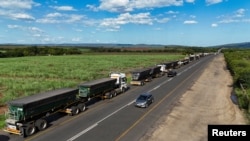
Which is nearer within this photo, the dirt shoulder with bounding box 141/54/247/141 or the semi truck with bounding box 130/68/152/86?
the dirt shoulder with bounding box 141/54/247/141

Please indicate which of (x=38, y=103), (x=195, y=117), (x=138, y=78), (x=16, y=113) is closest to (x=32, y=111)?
(x=38, y=103)

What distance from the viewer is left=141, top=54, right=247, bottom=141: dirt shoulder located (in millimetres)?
22719

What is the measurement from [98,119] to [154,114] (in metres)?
6.15

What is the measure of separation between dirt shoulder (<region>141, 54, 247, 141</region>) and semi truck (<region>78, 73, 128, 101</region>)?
31.5 feet

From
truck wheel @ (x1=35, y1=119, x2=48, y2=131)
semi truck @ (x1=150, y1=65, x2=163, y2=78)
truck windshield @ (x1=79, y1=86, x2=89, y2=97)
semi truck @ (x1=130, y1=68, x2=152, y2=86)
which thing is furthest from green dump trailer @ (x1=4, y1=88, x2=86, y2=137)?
semi truck @ (x1=150, y1=65, x2=163, y2=78)

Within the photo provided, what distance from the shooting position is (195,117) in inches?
1125

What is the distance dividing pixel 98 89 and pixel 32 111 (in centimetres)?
1282

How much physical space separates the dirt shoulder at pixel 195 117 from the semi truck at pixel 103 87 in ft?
31.5

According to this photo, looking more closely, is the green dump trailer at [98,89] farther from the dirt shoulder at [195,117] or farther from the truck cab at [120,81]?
the dirt shoulder at [195,117]

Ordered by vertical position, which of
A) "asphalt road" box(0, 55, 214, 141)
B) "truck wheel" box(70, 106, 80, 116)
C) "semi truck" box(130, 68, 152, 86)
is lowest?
"asphalt road" box(0, 55, 214, 141)

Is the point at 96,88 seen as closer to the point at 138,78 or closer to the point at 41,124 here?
the point at 41,124

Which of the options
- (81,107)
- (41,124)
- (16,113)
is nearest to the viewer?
(16,113)

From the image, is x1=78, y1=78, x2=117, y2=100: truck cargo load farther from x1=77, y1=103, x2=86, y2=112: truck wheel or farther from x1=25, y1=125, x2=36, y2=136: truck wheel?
x1=25, y1=125, x2=36, y2=136: truck wheel

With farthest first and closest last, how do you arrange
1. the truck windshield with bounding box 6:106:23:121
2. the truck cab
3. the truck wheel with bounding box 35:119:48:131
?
the truck cab < the truck wheel with bounding box 35:119:48:131 < the truck windshield with bounding box 6:106:23:121
